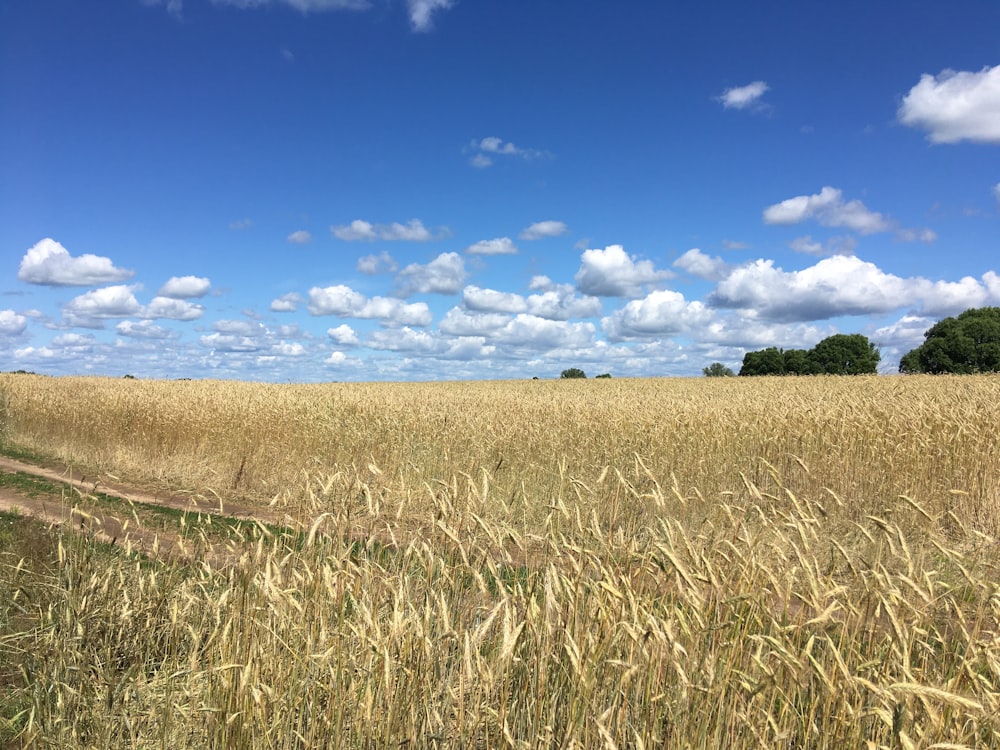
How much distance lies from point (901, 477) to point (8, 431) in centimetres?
2342

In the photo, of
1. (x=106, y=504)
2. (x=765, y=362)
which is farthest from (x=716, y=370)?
(x=106, y=504)

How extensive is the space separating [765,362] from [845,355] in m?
8.80

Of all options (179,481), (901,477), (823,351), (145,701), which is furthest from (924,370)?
(145,701)

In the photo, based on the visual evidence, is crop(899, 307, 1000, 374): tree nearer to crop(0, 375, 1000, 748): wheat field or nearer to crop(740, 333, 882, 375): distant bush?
crop(740, 333, 882, 375): distant bush

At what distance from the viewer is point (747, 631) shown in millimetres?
2656

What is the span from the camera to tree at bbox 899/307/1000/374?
62531mm

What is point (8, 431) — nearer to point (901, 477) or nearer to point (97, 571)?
point (97, 571)

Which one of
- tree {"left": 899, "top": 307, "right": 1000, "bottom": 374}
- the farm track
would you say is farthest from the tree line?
the farm track

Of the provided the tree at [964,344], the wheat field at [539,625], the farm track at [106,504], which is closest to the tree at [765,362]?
the tree at [964,344]

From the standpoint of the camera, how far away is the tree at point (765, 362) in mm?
75312

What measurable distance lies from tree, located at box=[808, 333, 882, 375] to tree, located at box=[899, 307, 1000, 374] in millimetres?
5044

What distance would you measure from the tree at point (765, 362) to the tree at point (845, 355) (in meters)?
3.57

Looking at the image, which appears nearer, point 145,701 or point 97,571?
point 145,701

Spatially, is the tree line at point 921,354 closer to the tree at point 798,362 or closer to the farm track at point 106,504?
the tree at point 798,362
